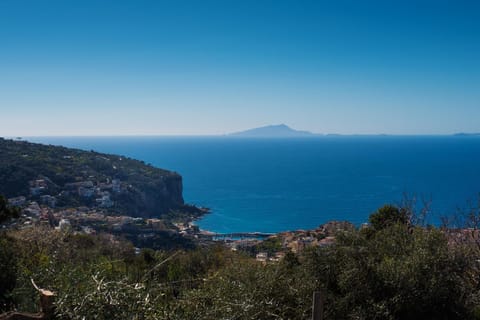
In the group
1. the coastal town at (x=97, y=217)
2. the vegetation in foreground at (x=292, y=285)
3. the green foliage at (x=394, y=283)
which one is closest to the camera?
the vegetation in foreground at (x=292, y=285)

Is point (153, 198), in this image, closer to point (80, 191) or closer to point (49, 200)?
point (80, 191)

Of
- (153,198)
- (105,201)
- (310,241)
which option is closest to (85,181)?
(105,201)

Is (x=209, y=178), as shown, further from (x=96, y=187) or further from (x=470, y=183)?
(x=470, y=183)

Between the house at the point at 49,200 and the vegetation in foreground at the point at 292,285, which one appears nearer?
the vegetation in foreground at the point at 292,285

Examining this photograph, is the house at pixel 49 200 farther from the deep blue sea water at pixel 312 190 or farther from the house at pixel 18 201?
the deep blue sea water at pixel 312 190

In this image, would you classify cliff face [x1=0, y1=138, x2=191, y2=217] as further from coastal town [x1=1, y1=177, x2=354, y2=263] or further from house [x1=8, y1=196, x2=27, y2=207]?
house [x1=8, y1=196, x2=27, y2=207]

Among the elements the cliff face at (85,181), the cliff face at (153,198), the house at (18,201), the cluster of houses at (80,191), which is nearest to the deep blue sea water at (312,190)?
the cliff face at (153,198)

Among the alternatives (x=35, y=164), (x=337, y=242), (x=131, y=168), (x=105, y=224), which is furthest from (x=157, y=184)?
(x=337, y=242)
